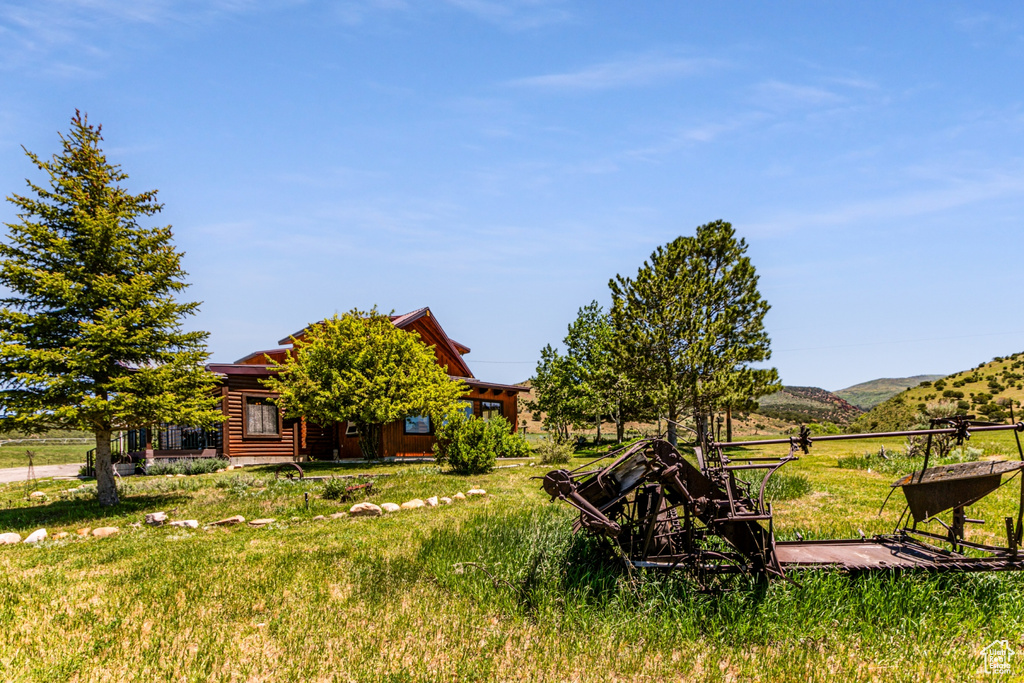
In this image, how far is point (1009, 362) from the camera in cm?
5800

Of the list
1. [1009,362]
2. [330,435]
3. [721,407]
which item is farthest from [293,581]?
[1009,362]

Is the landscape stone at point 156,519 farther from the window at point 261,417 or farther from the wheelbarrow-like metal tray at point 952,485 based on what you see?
the window at point 261,417

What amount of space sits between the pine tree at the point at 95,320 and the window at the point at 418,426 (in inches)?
583

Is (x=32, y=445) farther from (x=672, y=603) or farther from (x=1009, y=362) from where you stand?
(x=1009, y=362)

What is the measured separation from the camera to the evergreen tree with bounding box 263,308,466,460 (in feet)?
78.3

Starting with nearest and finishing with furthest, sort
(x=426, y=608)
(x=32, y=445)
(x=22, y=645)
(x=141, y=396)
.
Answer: (x=22, y=645)
(x=426, y=608)
(x=141, y=396)
(x=32, y=445)

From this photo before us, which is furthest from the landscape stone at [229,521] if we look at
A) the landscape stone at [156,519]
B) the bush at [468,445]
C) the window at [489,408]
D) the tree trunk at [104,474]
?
the window at [489,408]

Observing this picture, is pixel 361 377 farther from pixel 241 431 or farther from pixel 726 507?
pixel 726 507

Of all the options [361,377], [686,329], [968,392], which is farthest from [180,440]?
[968,392]

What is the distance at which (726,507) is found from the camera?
548 centimetres

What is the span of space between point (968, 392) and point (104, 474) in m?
59.3

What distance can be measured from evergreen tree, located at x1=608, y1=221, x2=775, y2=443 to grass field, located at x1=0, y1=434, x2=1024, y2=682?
19.8 m

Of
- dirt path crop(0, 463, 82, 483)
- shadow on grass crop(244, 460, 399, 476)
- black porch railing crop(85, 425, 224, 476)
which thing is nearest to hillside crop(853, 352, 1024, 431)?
shadow on grass crop(244, 460, 399, 476)

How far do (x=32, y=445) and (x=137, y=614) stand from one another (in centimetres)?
4877
